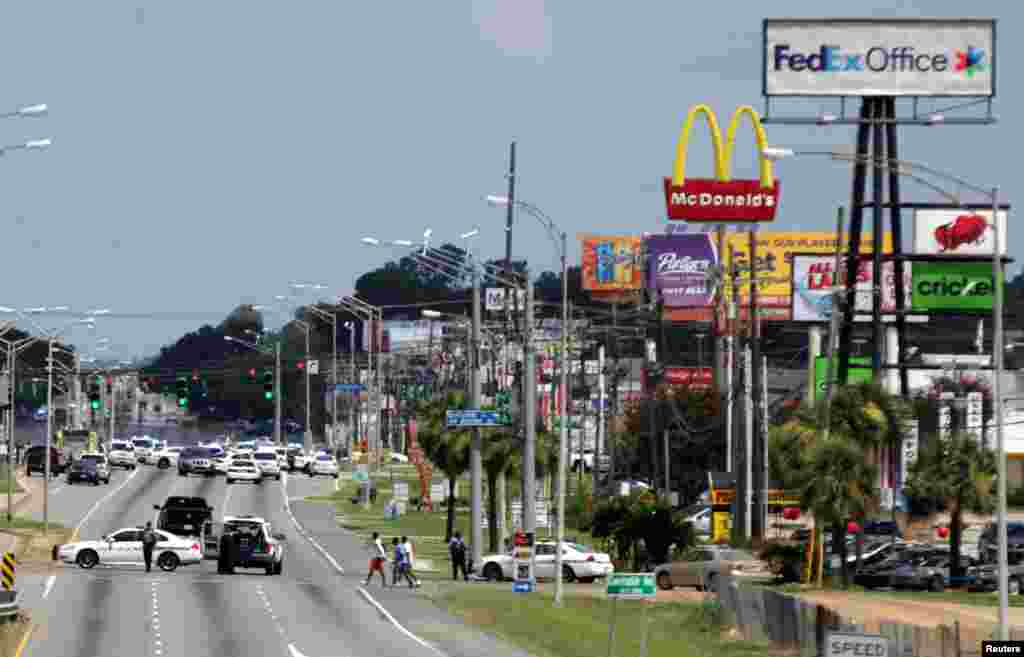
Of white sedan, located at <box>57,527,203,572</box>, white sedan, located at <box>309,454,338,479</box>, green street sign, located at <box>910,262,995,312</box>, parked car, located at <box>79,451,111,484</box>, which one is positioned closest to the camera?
white sedan, located at <box>57,527,203,572</box>

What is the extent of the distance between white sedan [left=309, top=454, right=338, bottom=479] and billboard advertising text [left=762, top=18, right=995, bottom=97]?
63697 millimetres

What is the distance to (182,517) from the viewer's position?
8312cm

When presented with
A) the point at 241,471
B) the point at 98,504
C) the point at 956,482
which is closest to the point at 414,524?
the point at 98,504

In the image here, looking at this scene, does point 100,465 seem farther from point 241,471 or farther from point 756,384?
point 756,384

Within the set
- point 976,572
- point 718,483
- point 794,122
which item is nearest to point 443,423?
point 718,483

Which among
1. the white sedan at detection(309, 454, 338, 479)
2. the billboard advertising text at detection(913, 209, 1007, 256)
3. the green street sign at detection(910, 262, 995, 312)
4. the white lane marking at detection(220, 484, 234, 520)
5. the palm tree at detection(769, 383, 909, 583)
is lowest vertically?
the white lane marking at detection(220, 484, 234, 520)

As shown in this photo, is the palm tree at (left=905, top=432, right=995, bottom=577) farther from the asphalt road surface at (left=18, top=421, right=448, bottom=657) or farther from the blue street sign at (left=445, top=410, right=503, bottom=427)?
the asphalt road surface at (left=18, top=421, right=448, bottom=657)

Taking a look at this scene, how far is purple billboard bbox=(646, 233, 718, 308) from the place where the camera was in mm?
161500

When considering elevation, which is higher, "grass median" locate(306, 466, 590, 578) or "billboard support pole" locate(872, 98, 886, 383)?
"billboard support pole" locate(872, 98, 886, 383)

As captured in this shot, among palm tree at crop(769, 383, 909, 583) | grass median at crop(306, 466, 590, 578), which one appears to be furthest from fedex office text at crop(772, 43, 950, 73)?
grass median at crop(306, 466, 590, 578)

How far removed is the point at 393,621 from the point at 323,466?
82.8 meters

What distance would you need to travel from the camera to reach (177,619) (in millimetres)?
53406

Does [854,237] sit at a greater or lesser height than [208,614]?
greater

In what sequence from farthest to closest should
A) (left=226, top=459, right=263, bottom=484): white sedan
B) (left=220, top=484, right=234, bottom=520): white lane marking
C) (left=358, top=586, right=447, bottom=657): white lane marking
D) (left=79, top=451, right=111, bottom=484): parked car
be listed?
(left=226, top=459, right=263, bottom=484): white sedan → (left=79, top=451, right=111, bottom=484): parked car → (left=220, top=484, right=234, bottom=520): white lane marking → (left=358, top=586, right=447, bottom=657): white lane marking
